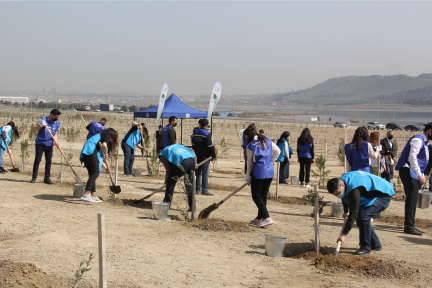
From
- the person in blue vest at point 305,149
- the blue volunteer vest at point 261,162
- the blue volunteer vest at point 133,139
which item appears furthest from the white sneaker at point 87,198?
the person in blue vest at point 305,149

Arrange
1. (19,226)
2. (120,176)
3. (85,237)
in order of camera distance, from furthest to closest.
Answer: (120,176), (19,226), (85,237)

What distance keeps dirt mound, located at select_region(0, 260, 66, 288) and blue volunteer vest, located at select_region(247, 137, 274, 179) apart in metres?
3.36

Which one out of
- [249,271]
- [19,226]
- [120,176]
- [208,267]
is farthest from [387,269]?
[120,176]

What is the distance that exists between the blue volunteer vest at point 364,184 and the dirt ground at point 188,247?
678 millimetres

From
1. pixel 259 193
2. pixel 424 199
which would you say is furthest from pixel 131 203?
pixel 424 199

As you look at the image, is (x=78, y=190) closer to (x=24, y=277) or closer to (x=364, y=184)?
(x=24, y=277)

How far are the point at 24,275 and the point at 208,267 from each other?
6.06ft

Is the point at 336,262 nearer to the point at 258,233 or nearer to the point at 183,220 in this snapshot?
the point at 258,233

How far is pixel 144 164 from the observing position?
49.5 ft

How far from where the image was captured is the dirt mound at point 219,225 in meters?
6.26

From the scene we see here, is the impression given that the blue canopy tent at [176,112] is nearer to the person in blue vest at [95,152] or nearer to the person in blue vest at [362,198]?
the person in blue vest at [95,152]

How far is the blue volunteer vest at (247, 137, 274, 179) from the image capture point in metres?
6.49

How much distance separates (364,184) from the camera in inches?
194

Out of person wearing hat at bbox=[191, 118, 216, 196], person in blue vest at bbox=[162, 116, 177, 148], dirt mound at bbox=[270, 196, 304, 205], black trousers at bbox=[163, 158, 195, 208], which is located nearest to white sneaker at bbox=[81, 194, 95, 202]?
black trousers at bbox=[163, 158, 195, 208]
